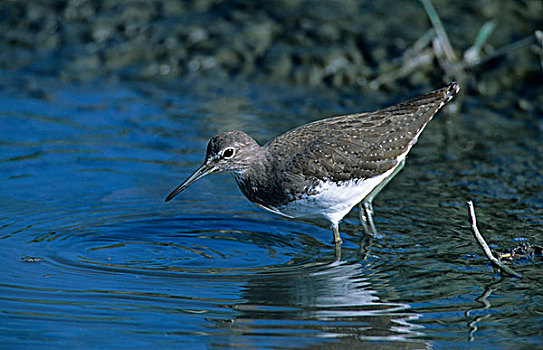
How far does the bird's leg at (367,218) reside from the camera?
295 inches

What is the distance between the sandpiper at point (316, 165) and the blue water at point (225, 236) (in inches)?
13.5

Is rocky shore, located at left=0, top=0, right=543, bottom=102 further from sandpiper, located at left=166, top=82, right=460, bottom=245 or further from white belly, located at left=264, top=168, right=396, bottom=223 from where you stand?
white belly, located at left=264, top=168, right=396, bottom=223

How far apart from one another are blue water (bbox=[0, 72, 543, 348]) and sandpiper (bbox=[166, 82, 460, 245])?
344 millimetres

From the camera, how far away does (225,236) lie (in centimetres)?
741

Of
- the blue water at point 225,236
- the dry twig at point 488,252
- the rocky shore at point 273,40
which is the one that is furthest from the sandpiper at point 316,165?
the rocky shore at point 273,40

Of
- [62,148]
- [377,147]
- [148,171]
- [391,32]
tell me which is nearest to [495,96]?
[391,32]

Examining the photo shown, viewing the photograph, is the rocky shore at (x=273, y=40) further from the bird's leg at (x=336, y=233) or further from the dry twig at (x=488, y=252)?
the dry twig at (x=488, y=252)

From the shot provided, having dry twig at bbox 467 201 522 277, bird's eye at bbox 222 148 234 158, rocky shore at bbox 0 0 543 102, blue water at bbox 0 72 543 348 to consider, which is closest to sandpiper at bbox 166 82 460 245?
bird's eye at bbox 222 148 234 158

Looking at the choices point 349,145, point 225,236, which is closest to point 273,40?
point 349,145

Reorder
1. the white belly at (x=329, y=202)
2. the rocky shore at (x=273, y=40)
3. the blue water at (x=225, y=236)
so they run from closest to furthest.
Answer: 1. the blue water at (x=225, y=236)
2. the white belly at (x=329, y=202)
3. the rocky shore at (x=273, y=40)

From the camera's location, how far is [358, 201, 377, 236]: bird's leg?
7.48m

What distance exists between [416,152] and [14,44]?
6.29 meters

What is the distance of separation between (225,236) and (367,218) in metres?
1.32

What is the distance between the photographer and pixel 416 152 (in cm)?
943
